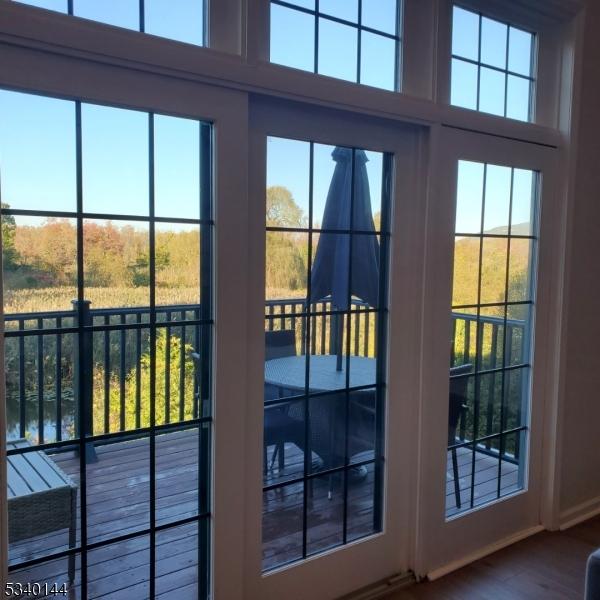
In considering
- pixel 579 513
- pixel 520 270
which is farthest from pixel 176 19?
pixel 579 513

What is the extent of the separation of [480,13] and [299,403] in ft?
6.45

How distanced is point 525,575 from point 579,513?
792 mm

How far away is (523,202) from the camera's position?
290cm

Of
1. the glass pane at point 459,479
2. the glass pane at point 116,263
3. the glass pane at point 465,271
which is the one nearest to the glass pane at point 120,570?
the glass pane at point 116,263

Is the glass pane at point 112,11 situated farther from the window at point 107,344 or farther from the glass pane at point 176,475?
the glass pane at point 176,475

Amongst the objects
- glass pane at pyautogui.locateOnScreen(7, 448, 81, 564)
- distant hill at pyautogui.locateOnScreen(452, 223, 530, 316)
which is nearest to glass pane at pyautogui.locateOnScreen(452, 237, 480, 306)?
distant hill at pyautogui.locateOnScreen(452, 223, 530, 316)

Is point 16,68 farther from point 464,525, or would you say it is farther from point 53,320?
point 464,525

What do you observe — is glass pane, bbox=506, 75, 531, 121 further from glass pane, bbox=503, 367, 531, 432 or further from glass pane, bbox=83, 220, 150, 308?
glass pane, bbox=83, 220, 150, 308

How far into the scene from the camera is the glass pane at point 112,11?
5.49 feet

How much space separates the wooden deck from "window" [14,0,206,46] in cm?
131

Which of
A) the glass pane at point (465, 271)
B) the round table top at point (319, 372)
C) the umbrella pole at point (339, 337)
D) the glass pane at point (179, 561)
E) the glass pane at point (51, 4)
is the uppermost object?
the glass pane at point (51, 4)

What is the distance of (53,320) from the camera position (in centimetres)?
168

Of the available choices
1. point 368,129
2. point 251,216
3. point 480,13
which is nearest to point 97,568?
point 251,216

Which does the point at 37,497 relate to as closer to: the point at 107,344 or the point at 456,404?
the point at 107,344
